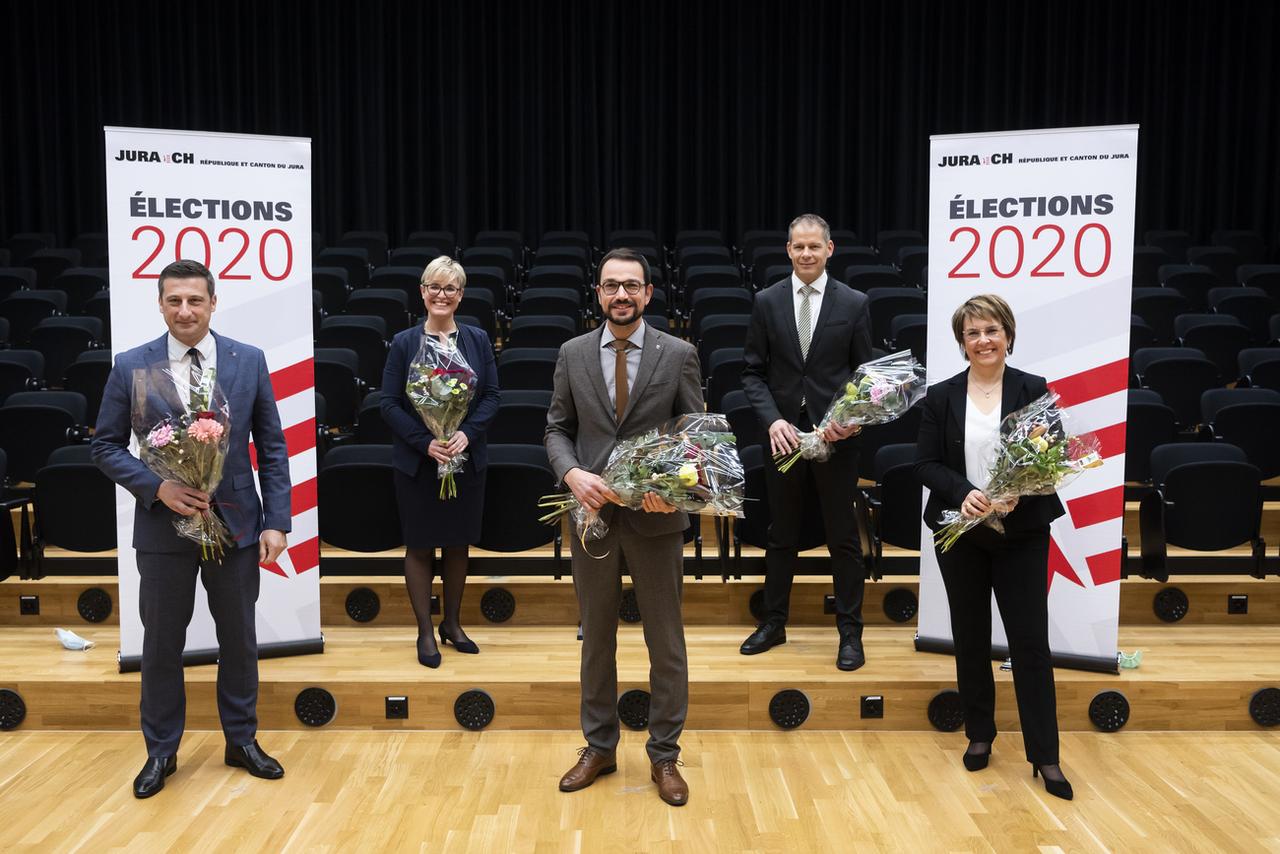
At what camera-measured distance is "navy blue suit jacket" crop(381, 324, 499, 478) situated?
4.33m

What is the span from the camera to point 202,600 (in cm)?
448

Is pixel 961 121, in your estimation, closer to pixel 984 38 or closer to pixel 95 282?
pixel 984 38

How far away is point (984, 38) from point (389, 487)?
1010cm

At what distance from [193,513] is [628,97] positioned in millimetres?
10057

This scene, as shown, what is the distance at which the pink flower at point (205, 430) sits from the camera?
341 cm

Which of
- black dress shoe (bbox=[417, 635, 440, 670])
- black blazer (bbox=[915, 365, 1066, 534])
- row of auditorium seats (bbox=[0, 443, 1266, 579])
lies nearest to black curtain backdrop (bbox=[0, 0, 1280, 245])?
row of auditorium seats (bbox=[0, 443, 1266, 579])

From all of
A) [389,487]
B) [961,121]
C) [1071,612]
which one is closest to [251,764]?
[389,487]

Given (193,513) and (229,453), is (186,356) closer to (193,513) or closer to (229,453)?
(229,453)

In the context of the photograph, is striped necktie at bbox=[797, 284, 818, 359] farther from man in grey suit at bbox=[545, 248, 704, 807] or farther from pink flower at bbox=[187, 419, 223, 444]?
pink flower at bbox=[187, 419, 223, 444]

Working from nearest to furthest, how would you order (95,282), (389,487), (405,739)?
(405,739) → (389,487) → (95,282)

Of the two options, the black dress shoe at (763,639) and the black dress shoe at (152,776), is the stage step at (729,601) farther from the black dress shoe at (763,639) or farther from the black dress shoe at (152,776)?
the black dress shoe at (152,776)

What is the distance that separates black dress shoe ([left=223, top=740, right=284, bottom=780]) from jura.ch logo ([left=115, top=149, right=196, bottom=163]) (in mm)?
2084

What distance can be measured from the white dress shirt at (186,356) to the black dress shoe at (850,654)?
2.39m

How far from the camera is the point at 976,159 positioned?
14.6 feet
